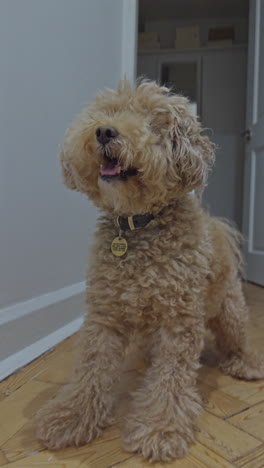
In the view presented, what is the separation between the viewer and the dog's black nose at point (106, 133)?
768 mm

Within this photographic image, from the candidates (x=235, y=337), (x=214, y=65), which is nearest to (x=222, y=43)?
(x=214, y=65)

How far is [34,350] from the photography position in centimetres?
130

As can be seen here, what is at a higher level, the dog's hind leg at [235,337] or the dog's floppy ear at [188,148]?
the dog's floppy ear at [188,148]

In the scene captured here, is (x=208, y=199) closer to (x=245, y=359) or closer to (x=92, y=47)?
(x=92, y=47)

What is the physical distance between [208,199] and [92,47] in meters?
2.77

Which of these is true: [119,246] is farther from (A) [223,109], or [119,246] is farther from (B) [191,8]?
(B) [191,8]

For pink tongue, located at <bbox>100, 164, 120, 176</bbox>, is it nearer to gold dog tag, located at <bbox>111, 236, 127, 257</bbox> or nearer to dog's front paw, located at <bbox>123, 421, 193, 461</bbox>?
gold dog tag, located at <bbox>111, 236, 127, 257</bbox>

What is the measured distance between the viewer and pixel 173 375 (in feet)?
2.87

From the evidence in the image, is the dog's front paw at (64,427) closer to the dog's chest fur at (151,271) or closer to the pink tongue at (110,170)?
the dog's chest fur at (151,271)

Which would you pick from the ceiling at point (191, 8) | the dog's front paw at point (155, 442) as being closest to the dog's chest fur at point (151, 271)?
the dog's front paw at point (155, 442)

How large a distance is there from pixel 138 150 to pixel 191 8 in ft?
12.8

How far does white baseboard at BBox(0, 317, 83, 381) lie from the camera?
1.16 metres

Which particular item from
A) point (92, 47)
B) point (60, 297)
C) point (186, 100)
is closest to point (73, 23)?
point (92, 47)

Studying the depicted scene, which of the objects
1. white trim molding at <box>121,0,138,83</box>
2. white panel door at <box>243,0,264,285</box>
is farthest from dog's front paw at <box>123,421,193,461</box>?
white panel door at <box>243,0,264,285</box>
